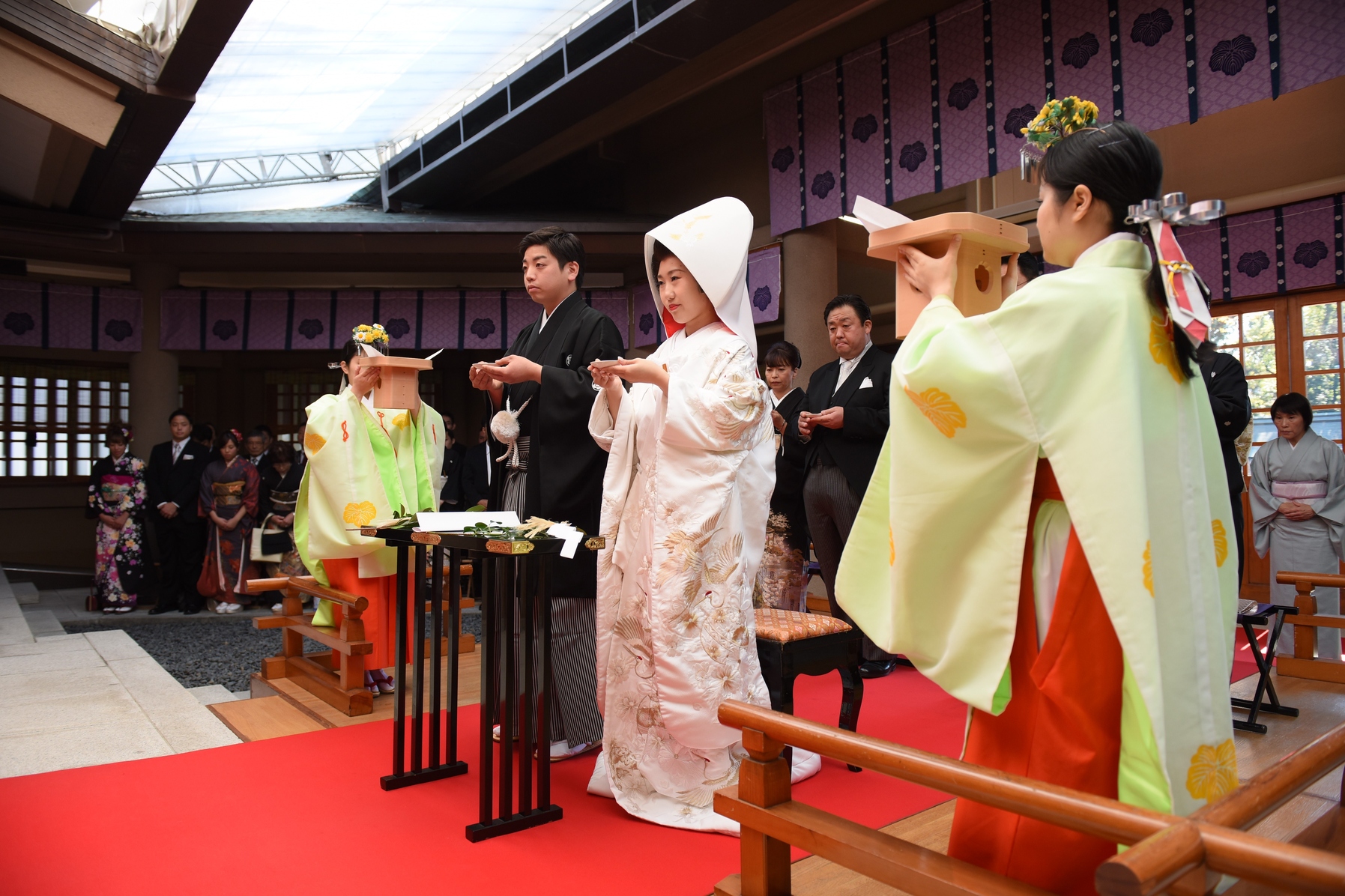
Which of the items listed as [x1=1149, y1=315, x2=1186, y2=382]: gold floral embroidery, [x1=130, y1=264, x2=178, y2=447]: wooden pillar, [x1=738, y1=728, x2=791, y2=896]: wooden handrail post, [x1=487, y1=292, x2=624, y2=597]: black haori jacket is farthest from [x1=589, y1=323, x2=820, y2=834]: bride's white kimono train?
[x1=130, y1=264, x2=178, y2=447]: wooden pillar

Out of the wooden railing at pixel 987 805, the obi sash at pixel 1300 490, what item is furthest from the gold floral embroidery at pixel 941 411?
the obi sash at pixel 1300 490

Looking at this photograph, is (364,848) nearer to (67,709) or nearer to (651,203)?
(67,709)

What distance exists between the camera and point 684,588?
268cm

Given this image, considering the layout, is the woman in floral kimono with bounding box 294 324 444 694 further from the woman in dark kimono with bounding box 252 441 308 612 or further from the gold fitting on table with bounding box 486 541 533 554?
the woman in dark kimono with bounding box 252 441 308 612

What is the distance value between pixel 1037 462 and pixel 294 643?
4.17 meters

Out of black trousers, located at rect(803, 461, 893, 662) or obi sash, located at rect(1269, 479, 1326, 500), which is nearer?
black trousers, located at rect(803, 461, 893, 662)


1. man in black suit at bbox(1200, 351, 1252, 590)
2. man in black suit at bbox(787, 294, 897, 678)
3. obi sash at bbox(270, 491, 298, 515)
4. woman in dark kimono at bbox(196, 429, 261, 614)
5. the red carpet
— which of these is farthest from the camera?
woman in dark kimono at bbox(196, 429, 261, 614)

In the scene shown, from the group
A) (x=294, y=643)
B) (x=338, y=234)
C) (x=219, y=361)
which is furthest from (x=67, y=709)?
(x=219, y=361)

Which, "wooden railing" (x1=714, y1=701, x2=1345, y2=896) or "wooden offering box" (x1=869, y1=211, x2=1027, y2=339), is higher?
"wooden offering box" (x1=869, y1=211, x2=1027, y2=339)

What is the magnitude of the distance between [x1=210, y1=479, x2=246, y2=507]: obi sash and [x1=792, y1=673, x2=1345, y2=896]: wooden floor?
7672 mm

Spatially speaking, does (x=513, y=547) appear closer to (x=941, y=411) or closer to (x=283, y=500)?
(x=941, y=411)

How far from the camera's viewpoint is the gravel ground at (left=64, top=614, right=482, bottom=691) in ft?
18.3

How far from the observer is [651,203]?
1050 centimetres

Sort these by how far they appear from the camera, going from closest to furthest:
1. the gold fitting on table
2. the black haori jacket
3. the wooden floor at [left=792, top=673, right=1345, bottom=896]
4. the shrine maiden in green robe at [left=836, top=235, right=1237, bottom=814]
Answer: the shrine maiden in green robe at [left=836, top=235, right=1237, bottom=814] < the wooden floor at [left=792, top=673, right=1345, bottom=896] < the gold fitting on table < the black haori jacket
